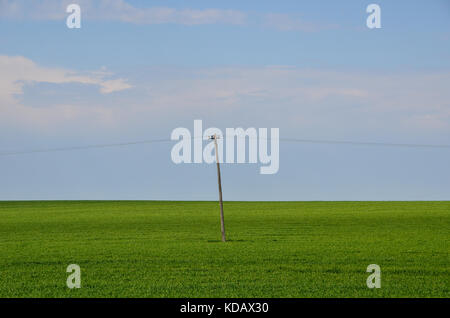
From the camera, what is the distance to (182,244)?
1323 inches

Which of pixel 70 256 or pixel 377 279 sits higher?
pixel 70 256

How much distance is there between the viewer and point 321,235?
4019 centimetres
